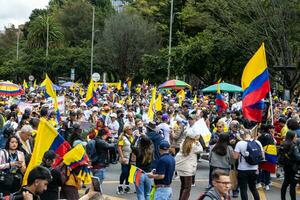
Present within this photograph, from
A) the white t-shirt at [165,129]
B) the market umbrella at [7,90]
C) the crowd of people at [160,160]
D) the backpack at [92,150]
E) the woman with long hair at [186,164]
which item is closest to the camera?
the crowd of people at [160,160]

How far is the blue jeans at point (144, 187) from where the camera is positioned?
992cm

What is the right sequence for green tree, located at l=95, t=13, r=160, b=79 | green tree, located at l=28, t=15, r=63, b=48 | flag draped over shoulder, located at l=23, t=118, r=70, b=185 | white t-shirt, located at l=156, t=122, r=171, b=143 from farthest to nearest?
green tree, located at l=28, t=15, r=63, b=48
green tree, located at l=95, t=13, r=160, b=79
white t-shirt, located at l=156, t=122, r=171, b=143
flag draped over shoulder, located at l=23, t=118, r=70, b=185

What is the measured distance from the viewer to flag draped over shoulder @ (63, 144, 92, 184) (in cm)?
809

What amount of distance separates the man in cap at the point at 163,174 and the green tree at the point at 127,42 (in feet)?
149

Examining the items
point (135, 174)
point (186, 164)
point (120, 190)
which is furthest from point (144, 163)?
point (120, 190)

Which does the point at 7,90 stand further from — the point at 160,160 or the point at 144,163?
the point at 160,160

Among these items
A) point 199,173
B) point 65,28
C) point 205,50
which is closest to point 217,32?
point 205,50

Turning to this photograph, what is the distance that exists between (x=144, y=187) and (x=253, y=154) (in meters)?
Answer: 2.06

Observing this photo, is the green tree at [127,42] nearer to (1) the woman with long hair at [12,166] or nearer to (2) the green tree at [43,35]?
(2) the green tree at [43,35]

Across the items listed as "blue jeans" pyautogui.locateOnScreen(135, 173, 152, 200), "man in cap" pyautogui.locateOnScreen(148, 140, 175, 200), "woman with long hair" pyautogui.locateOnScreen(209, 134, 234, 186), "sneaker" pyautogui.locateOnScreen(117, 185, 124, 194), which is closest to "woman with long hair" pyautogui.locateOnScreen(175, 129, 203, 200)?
"woman with long hair" pyautogui.locateOnScreen(209, 134, 234, 186)

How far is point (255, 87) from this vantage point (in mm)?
12953

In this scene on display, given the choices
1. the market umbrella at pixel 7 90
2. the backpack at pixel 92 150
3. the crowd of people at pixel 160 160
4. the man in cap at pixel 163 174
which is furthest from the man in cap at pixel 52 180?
the market umbrella at pixel 7 90

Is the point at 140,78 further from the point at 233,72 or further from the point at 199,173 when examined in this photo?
the point at 199,173

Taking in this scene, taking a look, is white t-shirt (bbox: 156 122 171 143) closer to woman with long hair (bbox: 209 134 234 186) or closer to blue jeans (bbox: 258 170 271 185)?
blue jeans (bbox: 258 170 271 185)
